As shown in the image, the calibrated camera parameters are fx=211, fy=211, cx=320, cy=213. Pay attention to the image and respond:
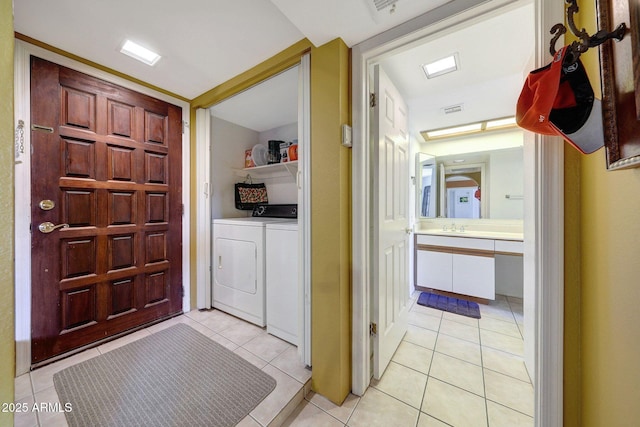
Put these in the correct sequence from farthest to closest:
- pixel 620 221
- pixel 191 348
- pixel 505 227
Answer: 1. pixel 505 227
2. pixel 191 348
3. pixel 620 221

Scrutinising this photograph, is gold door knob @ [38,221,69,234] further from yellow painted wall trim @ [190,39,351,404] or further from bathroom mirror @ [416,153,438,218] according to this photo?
bathroom mirror @ [416,153,438,218]

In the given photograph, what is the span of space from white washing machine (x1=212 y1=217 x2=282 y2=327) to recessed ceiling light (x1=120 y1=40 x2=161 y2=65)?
139 cm

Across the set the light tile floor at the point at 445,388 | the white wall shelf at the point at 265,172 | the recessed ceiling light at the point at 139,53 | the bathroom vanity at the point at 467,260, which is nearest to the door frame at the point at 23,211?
the recessed ceiling light at the point at 139,53

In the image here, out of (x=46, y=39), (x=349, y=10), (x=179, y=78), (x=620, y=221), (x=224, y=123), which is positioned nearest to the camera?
(x=620, y=221)

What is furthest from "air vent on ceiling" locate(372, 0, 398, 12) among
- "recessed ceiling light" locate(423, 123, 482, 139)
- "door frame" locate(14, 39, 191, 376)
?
"door frame" locate(14, 39, 191, 376)

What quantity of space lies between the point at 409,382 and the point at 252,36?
2471 millimetres

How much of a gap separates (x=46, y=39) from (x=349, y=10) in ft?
6.49

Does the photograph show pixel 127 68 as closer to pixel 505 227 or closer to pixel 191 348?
pixel 191 348

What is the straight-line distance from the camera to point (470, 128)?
264 cm

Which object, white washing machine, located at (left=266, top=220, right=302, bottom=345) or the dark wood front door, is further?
white washing machine, located at (left=266, top=220, right=302, bottom=345)

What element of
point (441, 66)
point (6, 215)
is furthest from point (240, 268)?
point (441, 66)

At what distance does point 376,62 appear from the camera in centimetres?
131

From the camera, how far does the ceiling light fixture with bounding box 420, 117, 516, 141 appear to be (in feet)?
7.98

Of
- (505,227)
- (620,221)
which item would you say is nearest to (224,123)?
(620,221)
